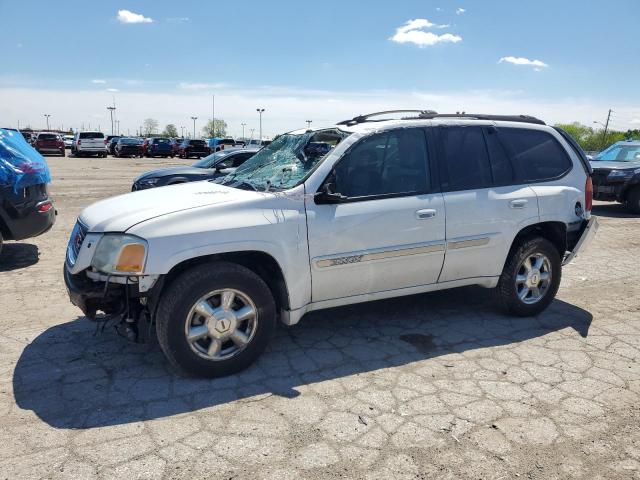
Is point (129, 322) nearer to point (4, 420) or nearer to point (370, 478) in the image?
point (4, 420)

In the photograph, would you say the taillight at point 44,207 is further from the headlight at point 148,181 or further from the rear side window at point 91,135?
the rear side window at point 91,135

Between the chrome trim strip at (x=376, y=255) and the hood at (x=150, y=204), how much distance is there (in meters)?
0.71

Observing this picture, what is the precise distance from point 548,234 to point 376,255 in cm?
203

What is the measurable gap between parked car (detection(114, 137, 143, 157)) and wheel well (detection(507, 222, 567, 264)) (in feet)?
117

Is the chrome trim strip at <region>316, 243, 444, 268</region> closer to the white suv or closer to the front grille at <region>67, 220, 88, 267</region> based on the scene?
the white suv

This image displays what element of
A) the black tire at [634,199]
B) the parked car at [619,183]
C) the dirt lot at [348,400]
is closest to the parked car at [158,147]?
the parked car at [619,183]

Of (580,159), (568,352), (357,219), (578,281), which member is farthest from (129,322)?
(578,281)

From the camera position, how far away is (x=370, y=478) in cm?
259

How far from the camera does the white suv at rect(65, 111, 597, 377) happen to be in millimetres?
3428

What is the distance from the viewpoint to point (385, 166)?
411cm

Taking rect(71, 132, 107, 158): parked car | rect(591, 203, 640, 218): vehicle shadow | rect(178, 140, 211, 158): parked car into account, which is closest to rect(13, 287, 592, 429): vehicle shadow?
rect(591, 203, 640, 218): vehicle shadow

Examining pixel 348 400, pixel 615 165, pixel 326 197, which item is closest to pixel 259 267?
pixel 326 197

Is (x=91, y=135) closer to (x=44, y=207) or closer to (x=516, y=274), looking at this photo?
(x=44, y=207)

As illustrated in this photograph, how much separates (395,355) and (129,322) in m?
1.99
